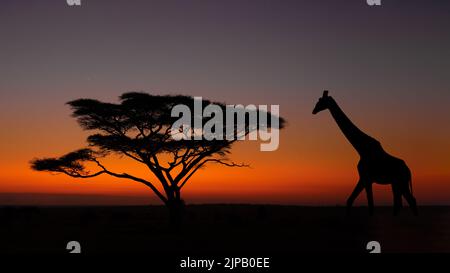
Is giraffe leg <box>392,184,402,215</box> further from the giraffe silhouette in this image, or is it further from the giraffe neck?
the giraffe neck

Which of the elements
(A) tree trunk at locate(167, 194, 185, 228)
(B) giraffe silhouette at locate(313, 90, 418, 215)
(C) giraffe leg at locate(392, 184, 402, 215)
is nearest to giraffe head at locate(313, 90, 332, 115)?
(B) giraffe silhouette at locate(313, 90, 418, 215)

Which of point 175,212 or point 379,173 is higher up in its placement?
point 379,173

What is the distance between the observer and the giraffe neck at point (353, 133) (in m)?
15.0

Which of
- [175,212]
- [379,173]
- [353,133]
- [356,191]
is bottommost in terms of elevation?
[175,212]

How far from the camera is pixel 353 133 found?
1538cm

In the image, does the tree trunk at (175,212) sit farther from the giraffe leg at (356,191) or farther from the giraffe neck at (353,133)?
the giraffe leg at (356,191)

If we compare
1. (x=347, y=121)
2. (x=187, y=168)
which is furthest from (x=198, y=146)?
(x=347, y=121)

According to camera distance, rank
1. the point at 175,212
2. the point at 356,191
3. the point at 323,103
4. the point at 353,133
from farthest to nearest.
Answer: the point at 175,212 < the point at 323,103 < the point at 353,133 < the point at 356,191

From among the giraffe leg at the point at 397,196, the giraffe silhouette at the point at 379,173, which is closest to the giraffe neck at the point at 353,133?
the giraffe silhouette at the point at 379,173

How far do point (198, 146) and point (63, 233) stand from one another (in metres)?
7.19

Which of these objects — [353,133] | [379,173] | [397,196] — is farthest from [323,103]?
[397,196]

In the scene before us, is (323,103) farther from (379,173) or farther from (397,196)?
(397,196)

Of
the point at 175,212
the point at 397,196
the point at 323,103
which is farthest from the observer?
the point at 175,212
